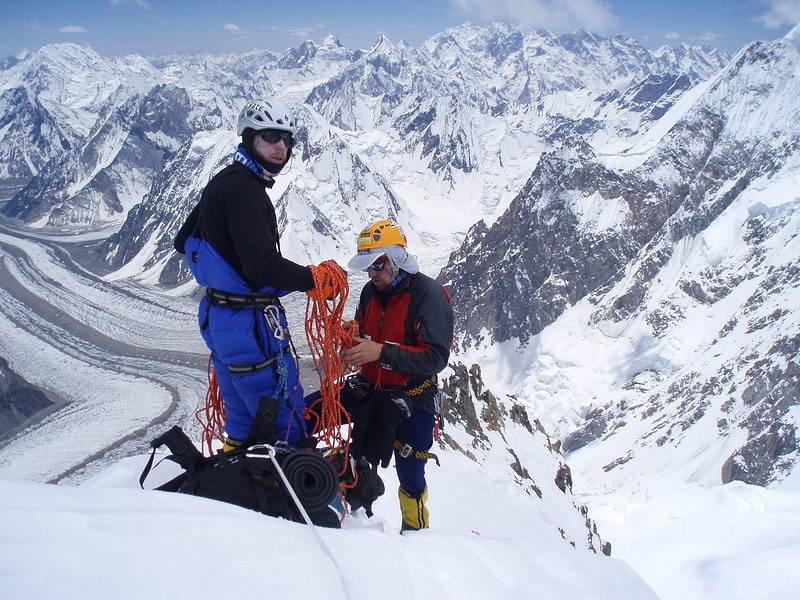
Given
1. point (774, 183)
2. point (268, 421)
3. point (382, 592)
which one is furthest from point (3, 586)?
point (774, 183)

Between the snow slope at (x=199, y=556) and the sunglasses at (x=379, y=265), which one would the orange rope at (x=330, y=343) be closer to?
the sunglasses at (x=379, y=265)

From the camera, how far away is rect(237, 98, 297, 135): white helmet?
5.54 meters

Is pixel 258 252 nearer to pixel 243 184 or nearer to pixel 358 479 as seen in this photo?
pixel 243 184

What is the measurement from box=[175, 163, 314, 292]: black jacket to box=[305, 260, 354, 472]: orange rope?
42 cm

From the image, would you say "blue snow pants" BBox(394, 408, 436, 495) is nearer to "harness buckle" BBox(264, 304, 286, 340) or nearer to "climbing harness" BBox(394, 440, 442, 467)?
"climbing harness" BBox(394, 440, 442, 467)

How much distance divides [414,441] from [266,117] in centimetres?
433

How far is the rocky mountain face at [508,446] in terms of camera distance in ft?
75.3

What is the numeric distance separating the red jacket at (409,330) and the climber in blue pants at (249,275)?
1.19 m

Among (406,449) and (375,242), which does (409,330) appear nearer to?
(375,242)

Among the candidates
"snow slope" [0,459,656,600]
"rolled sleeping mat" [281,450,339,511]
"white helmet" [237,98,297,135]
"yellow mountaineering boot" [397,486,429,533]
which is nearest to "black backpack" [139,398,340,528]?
"rolled sleeping mat" [281,450,339,511]

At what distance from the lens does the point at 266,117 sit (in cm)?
561

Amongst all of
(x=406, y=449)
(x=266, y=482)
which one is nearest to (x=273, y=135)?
(x=266, y=482)

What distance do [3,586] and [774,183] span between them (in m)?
172

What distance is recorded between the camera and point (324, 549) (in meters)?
3.82
